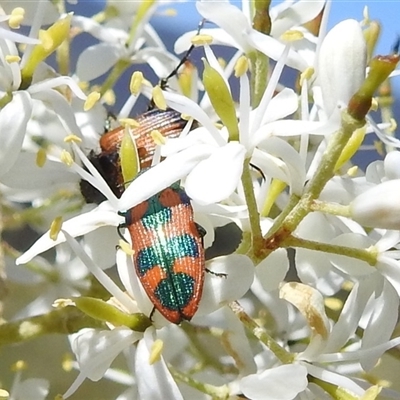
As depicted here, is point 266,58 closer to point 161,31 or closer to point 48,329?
point 48,329

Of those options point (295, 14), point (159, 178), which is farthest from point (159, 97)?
point (295, 14)

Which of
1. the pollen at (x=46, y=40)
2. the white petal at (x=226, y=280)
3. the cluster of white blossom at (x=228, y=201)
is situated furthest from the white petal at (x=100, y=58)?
the white petal at (x=226, y=280)

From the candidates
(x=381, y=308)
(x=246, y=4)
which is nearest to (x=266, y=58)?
(x=246, y=4)

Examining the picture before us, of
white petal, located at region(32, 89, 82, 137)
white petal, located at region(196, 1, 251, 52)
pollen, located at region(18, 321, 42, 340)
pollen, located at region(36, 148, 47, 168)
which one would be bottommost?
pollen, located at region(18, 321, 42, 340)

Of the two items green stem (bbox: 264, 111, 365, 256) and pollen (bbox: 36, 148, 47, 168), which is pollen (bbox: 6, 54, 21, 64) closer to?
pollen (bbox: 36, 148, 47, 168)

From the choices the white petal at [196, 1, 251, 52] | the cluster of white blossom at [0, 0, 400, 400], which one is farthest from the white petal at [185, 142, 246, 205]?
the white petal at [196, 1, 251, 52]

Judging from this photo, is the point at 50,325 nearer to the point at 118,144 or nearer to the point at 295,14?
the point at 118,144
